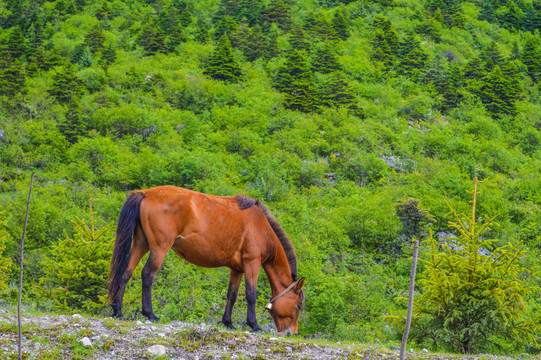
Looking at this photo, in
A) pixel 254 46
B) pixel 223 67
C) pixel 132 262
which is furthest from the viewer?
pixel 254 46

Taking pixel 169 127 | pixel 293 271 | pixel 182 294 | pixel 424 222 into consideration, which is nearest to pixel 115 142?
pixel 169 127

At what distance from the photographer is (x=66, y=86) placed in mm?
41625

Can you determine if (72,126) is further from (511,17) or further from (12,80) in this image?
(511,17)

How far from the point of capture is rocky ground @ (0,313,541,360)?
14.6 feet

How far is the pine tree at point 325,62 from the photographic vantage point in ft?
164

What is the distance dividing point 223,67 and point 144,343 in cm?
4480

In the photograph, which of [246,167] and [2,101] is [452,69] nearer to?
[246,167]

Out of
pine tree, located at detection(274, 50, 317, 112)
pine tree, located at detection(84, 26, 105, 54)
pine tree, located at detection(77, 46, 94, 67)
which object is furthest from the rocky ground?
pine tree, located at detection(84, 26, 105, 54)

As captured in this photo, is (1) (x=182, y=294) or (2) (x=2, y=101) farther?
(2) (x=2, y=101)

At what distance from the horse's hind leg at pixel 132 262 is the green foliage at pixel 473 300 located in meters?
4.16

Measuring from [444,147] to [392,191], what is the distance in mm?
11805

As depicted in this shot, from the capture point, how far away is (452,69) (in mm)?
50031

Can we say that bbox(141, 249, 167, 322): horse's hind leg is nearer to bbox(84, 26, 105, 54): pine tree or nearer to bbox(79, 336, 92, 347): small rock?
bbox(79, 336, 92, 347): small rock

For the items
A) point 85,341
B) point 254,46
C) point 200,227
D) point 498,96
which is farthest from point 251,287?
point 254,46
